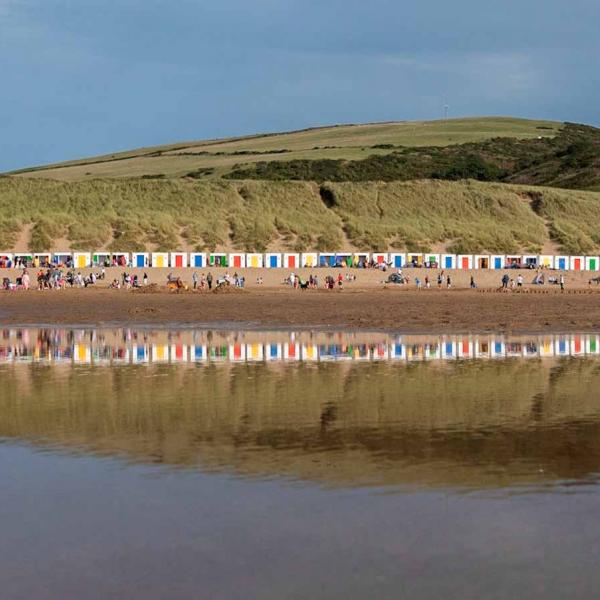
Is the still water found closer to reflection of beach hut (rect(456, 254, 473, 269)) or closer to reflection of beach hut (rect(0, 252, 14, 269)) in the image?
reflection of beach hut (rect(0, 252, 14, 269))

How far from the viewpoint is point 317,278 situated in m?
57.2

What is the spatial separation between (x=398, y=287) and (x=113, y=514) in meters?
48.0

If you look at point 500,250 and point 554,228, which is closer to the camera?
point 500,250

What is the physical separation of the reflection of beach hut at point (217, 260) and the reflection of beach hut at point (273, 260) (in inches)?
94.0

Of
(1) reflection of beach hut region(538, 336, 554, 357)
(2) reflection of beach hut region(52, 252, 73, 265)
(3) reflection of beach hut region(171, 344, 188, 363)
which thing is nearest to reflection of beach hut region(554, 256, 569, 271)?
(2) reflection of beach hut region(52, 252, 73, 265)

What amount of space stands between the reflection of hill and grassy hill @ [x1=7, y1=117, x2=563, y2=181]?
90.0 metres

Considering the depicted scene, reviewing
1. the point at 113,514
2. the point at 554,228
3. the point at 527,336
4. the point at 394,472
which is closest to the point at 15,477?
the point at 113,514

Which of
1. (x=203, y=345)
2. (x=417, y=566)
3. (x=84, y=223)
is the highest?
(x=84, y=223)

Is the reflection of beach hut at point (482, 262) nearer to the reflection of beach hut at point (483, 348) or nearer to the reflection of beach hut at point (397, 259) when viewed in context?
the reflection of beach hut at point (397, 259)

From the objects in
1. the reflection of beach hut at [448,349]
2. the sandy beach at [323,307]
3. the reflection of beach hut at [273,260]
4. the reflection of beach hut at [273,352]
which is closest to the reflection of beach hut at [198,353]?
the reflection of beach hut at [273,352]

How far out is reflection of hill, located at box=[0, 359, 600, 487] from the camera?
424 inches

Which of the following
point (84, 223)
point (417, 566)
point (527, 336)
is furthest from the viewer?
point (84, 223)

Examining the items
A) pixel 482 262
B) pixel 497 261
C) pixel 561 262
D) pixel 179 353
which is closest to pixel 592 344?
pixel 179 353

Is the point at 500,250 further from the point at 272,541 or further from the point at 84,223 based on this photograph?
the point at 272,541
